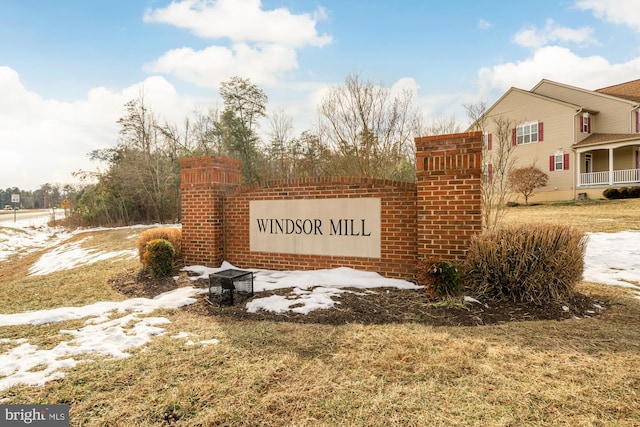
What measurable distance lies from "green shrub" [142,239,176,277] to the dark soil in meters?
1.66

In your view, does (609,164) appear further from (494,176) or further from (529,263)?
(529,263)

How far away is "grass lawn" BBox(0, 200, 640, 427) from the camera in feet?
7.01

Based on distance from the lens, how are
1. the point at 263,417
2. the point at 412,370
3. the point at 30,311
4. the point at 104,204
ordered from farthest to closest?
1. the point at 104,204
2. the point at 30,311
3. the point at 412,370
4. the point at 263,417

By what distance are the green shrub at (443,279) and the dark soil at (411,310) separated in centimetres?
17

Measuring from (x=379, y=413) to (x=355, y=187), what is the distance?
402 cm

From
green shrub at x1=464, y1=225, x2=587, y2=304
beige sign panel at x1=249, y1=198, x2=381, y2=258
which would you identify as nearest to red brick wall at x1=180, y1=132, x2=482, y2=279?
beige sign panel at x1=249, y1=198, x2=381, y2=258

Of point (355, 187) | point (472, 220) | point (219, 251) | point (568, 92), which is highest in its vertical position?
point (568, 92)

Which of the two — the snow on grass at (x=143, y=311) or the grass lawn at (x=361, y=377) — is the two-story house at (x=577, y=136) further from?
the grass lawn at (x=361, y=377)

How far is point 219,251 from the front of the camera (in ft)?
22.4

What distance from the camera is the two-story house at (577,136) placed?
19.5m

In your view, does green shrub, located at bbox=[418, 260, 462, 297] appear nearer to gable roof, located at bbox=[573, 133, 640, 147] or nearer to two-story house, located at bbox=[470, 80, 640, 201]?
two-story house, located at bbox=[470, 80, 640, 201]

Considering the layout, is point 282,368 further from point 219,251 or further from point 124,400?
point 219,251

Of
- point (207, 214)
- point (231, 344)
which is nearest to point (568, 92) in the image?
point (207, 214)

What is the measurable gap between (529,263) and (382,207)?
7.20 feet
